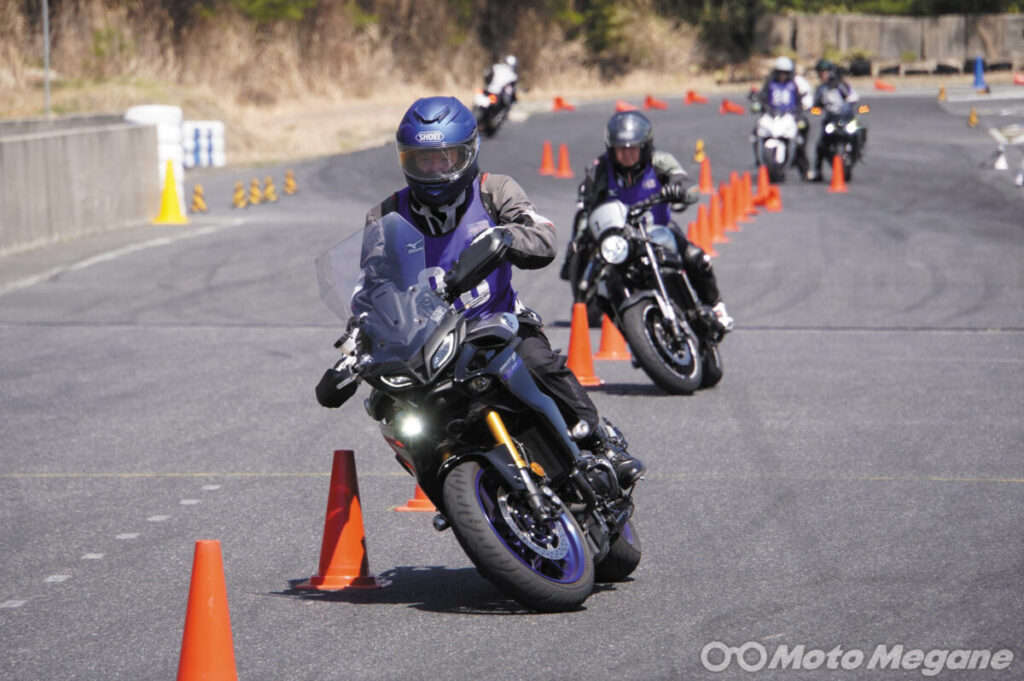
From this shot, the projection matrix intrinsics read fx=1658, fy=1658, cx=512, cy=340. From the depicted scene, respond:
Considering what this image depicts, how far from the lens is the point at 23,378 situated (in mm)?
12109

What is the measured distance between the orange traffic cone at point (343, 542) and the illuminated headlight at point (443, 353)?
906mm

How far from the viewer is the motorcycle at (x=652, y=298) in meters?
11.1

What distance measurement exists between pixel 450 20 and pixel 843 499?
179 ft

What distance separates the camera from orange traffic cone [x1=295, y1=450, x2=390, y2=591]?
6523mm

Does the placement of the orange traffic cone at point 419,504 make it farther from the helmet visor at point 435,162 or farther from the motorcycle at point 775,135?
the motorcycle at point 775,135

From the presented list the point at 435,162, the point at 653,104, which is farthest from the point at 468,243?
the point at 653,104

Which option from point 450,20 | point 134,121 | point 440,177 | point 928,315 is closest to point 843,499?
point 440,177

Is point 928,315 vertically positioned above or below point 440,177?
below

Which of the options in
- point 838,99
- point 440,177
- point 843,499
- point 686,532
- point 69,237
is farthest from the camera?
point 838,99

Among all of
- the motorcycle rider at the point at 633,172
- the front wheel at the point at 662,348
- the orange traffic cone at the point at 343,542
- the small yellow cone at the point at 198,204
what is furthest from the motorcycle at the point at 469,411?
the small yellow cone at the point at 198,204

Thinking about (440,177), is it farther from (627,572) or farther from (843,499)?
(843,499)

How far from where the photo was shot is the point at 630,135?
12.1 metres

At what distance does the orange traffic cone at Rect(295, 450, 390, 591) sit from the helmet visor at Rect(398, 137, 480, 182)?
1130 millimetres

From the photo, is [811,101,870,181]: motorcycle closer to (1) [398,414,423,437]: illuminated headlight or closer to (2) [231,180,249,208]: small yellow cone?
(2) [231,180,249,208]: small yellow cone
